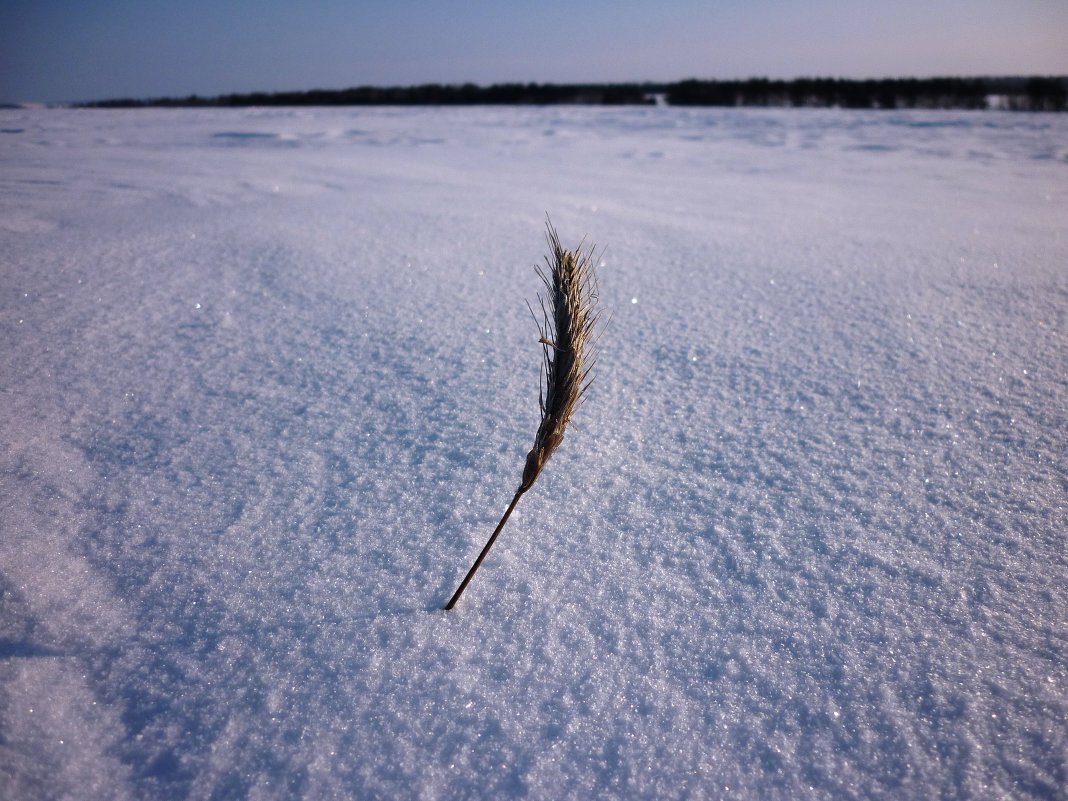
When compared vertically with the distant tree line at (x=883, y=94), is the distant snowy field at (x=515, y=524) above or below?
below

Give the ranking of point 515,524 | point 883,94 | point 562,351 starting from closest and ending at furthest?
point 562,351, point 515,524, point 883,94

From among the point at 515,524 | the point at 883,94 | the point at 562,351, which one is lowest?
the point at 515,524

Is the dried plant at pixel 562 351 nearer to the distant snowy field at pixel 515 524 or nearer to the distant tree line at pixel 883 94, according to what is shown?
the distant snowy field at pixel 515 524

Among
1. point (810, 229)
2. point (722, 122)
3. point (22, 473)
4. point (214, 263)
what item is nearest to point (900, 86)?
point (722, 122)

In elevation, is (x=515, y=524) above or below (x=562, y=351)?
below

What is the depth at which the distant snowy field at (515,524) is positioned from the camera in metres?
0.82

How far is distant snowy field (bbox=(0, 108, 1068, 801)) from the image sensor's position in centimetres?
82

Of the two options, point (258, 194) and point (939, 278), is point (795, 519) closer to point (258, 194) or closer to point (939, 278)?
point (939, 278)

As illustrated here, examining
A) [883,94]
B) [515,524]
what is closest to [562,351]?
[515,524]

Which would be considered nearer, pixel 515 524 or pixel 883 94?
pixel 515 524

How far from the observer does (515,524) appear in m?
1.18

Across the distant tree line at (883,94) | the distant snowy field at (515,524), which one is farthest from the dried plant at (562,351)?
the distant tree line at (883,94)

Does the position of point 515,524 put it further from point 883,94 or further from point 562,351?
point 883,94

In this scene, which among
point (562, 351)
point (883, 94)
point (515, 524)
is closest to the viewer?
point (562, 351)
